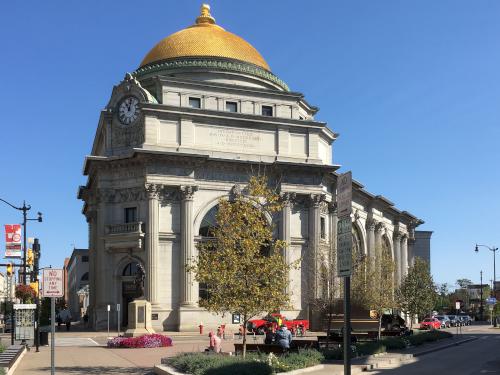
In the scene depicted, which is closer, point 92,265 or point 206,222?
point 206,222

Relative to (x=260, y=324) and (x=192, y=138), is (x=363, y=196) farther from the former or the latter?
(x=260, y=324)

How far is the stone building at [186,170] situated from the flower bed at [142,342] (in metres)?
17.6

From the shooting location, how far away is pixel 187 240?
58.8 meters

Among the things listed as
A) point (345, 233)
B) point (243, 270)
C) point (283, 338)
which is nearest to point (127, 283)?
point (283, 338)

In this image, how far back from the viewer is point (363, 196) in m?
82.6

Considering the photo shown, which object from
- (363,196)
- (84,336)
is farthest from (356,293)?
(363,196)

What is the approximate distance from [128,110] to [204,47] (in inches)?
458

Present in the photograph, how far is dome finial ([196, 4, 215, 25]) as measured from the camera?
255 ft

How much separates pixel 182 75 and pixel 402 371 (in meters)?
45.6

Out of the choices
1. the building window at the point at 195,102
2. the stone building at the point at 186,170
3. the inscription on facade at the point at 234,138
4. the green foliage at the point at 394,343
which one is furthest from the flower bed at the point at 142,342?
the building window at the point at 195,102

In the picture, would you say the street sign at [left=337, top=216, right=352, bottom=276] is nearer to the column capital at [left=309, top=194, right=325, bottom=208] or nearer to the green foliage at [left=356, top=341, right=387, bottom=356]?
the green foliage at [left=356, top=341, right=387, bottom=356]

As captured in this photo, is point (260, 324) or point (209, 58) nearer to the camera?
point (260, 324)

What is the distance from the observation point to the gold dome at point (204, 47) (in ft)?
225

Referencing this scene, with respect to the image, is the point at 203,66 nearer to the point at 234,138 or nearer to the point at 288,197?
the point at 234,138
